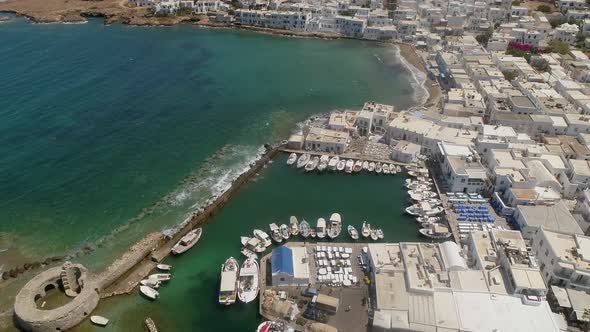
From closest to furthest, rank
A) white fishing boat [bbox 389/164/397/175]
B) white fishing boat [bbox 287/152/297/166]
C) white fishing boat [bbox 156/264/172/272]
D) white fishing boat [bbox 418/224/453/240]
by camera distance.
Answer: white fishing boat [bbox 156/264/172/272]
white fishing boat [bbox 418/224/453/240]
white fishing boat [bbox 389/164/397/175]
white fishing boat [bbox 287/152/297/166]

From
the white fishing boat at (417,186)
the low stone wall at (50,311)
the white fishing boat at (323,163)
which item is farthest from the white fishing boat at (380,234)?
the low stone wall at (50,311)

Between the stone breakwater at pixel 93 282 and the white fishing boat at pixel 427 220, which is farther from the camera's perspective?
the white fishing boat at pixel 427 220

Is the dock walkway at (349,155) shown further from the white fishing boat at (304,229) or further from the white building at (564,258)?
the white building at (564,258)

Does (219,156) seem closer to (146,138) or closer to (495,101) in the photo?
(146,138)

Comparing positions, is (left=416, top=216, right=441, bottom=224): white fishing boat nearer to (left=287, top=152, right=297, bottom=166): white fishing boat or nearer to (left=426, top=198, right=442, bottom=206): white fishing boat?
(left=426, top=198, right=442, bottom=206): white fishing boat

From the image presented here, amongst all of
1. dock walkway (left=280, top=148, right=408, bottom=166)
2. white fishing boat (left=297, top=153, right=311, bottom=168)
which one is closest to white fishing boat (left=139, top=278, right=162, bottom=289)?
white fishing boat (left=297, top=153, right=311, bottom=168)

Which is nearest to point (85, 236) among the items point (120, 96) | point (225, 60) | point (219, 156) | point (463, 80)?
point (219, 156)
